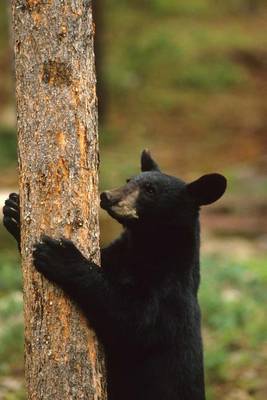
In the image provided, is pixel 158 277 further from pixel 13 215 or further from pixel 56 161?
pixel 56 161

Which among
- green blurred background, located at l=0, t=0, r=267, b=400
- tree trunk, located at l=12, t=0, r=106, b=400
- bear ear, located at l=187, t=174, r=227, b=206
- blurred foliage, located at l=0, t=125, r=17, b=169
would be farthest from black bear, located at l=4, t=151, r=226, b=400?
blurred foliage, located at l=0, t=125, r=17, b=169

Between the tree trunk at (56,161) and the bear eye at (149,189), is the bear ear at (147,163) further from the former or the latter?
the tree trunk at (56,161)

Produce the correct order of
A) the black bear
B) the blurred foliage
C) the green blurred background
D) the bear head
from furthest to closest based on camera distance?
the blurred foliage, the green blurred background, the bear head, the black bear

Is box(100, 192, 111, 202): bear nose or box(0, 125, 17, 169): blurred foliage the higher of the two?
box(0, 125, 17, 169): blurred foliage

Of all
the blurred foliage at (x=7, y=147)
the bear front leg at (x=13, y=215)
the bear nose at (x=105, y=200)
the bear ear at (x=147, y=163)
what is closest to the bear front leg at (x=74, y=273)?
the bear nose at (x=105, y=200)

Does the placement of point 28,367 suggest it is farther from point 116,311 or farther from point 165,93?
point 165,93

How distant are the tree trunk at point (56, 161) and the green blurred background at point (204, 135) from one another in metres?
2.61

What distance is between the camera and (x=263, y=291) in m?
9.87

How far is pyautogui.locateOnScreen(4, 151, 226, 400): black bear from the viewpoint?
4.78 metres

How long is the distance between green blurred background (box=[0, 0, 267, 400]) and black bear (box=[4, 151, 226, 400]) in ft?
6.81

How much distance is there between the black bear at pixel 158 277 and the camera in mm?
4781

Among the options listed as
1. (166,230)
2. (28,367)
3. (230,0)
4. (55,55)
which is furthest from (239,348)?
(230,0)

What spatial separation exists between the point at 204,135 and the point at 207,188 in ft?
63.9

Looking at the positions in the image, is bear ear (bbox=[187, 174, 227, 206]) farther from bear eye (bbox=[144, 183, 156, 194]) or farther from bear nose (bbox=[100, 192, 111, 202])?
bear nose (bbox=[100, 192, 111, 202])
